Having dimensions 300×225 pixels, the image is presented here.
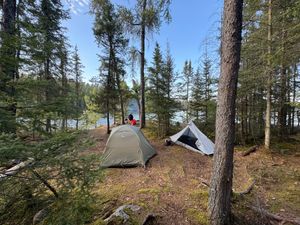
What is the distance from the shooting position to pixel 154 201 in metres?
4.05

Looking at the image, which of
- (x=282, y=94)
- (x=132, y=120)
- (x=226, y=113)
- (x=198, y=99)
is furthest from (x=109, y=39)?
(x=226, y=113)

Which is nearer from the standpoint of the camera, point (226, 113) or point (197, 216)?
point (226, 113)

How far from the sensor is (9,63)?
3.62 m

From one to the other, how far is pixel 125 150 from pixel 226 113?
4510mm

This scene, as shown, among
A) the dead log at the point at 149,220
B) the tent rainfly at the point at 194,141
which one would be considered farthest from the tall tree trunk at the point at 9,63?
the tent rainfly at the point at 194,141

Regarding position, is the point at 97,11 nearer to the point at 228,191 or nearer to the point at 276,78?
the point at 276,78

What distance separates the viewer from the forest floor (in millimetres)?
3643

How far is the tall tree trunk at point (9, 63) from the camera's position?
3.39 meters

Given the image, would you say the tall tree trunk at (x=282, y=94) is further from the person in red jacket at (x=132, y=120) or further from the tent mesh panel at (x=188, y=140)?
the person in red jacket at (x=132, y=120)

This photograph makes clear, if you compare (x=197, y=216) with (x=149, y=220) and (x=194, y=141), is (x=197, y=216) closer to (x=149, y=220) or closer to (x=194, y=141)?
(x=149, y=220)

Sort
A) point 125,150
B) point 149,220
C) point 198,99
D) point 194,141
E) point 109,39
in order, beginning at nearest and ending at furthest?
point 149,220 → point 125,150 → point 194,141 → point 109,39 → point 198,99

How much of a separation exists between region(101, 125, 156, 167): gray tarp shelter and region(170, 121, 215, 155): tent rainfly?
2633 mm

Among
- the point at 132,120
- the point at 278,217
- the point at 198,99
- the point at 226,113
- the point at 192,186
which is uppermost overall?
the point at 198,99

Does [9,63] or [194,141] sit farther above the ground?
[9,63]
